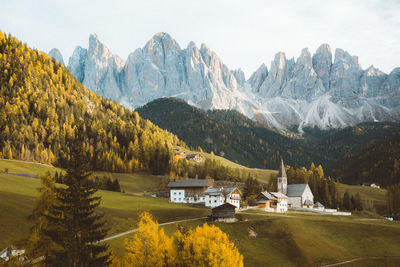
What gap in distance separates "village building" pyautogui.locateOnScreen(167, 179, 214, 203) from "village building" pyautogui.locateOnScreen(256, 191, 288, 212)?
2153 cm

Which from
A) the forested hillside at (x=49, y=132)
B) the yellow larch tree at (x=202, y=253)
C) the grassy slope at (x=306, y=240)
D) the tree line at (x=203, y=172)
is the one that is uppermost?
the forested hillside at (x=49, y=132)

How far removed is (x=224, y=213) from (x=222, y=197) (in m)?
24.2

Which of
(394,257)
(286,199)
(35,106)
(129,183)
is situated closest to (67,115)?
(35,106)

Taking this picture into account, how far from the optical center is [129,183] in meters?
144

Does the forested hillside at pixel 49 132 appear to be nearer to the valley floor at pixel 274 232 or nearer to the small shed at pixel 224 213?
the valley floor at pixel 274 232

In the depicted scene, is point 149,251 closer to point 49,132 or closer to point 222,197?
point 222,197

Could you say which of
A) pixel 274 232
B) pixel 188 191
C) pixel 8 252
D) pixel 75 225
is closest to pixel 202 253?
pixel 75 225

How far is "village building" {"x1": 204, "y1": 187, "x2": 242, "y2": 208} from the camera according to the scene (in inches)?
4264

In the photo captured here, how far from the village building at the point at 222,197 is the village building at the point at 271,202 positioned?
270 inches

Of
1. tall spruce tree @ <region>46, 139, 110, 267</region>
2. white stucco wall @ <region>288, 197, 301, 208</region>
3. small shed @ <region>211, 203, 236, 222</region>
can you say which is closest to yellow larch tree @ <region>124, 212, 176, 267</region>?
tall spruce tree @ <region>46, 139, 110, 267</region>

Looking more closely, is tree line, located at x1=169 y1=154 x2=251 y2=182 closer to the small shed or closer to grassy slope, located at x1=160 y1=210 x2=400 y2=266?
grassy slope, located at x1=160 y1=210 x2=400 y2=266

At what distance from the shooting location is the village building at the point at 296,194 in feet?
418

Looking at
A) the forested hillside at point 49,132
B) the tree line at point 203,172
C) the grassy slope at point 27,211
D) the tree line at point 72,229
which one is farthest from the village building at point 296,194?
the tree line at point 72,229

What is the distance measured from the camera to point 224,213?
8431 cm
